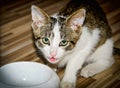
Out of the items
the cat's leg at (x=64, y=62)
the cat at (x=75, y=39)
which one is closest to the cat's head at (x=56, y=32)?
the cat at (x=75, y=39)

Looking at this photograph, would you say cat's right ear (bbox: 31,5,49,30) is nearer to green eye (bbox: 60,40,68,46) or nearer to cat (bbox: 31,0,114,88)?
cat (bbox: 31,0,114,88)

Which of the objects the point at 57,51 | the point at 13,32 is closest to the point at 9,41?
the point at 13,32

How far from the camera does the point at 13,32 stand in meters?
2.56

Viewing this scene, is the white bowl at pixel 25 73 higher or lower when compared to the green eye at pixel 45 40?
lower

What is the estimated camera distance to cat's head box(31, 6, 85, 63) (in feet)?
5.62

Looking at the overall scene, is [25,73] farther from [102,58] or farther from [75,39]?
[102,58]

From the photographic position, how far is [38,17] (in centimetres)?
177

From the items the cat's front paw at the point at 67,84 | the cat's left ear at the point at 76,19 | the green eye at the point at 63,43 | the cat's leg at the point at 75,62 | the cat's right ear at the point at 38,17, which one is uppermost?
the cat's right ear at the point at 38,17

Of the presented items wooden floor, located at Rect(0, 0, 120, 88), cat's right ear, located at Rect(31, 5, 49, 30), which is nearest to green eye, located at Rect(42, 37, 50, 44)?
cat's right ear, located at Rect(31, 5, 49, 30)

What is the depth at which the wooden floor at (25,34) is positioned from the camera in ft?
6.44

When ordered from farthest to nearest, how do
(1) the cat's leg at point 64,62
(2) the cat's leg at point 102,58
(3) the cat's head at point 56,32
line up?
(2) the cat's leg at point 102,58
(1) the cat's leg at point 64,62
(3) the cat's head at point 56,32

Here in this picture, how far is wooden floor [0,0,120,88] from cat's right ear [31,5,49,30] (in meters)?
0.42

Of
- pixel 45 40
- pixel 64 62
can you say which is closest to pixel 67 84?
pixel 64 62

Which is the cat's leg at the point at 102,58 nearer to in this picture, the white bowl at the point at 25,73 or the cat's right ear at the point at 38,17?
the white bowl at the point at 25,73
